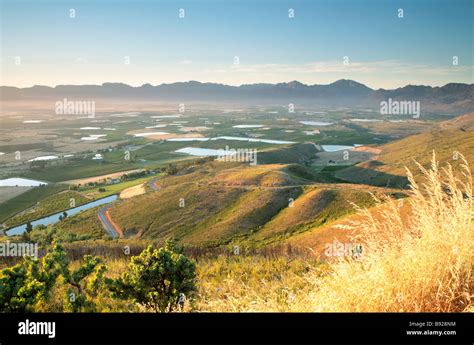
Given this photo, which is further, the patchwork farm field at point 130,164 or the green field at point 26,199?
the green field at point 26,199

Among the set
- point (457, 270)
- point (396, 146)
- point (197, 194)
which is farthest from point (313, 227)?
point (396, 146)

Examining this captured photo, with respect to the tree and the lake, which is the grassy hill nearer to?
the lake

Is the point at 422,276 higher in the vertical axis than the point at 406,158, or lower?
higher

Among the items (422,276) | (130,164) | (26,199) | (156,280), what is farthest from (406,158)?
(422,276)

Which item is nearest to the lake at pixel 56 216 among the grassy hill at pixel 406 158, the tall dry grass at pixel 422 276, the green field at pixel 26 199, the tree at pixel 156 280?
the green field at pixel 26 199

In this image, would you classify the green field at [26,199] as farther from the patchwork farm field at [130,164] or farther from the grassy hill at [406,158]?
the grassy hill at [406,158]

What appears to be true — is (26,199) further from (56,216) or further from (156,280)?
(156,280)
